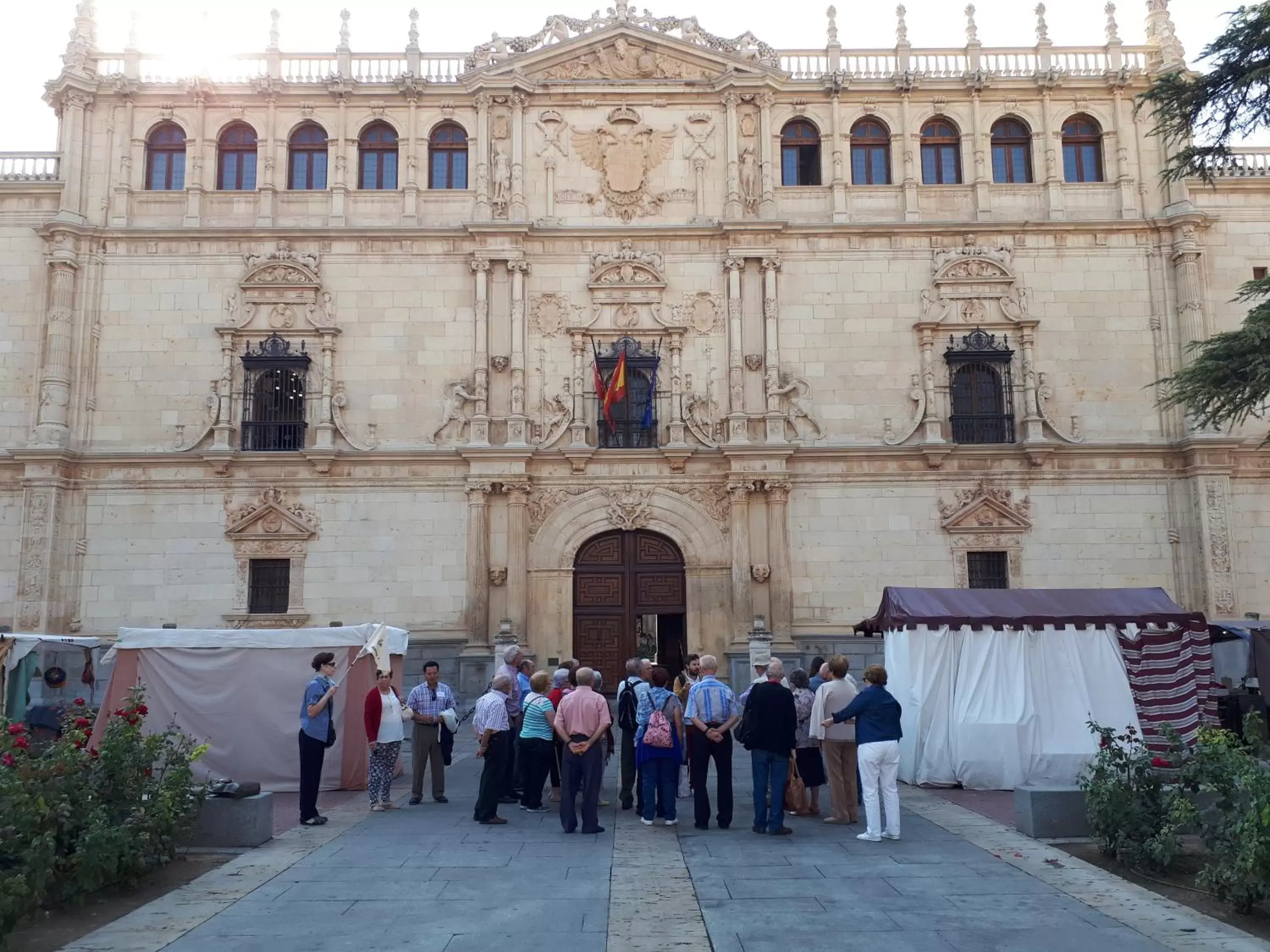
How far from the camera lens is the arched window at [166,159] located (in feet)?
87.9

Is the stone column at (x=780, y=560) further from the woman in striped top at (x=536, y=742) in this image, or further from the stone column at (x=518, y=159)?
the woman in striped top at (x=536, y=742)

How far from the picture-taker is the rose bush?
24.7ft

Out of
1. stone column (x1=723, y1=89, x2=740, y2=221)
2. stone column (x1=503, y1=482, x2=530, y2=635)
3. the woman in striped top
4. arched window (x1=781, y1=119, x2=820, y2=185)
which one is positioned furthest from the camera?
arched window (x1=781, y1=119, x2=820, y2=185)

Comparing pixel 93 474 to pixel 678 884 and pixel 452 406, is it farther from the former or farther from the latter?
pixel 678 884

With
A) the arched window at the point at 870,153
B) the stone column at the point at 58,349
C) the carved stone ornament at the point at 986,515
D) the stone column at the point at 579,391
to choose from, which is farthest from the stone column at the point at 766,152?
the stone column at the point at 58,349

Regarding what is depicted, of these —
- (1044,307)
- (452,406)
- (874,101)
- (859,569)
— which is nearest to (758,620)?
(859,569)

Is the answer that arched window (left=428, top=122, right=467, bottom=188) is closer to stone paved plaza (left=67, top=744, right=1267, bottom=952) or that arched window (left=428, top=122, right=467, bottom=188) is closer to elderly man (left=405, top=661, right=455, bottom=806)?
elderly man (left=405, top=661, right=455, bottom=806)

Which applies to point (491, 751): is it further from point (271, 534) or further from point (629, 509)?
point (271, 534)

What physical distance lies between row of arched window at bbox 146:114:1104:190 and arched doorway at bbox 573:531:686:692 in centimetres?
990

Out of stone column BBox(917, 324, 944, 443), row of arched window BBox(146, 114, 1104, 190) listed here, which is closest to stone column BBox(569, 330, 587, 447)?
row of arched window BBox(146, 114, 1104, 190)

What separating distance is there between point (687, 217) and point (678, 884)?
65.9 ft

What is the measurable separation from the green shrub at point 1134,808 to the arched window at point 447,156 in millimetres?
21538

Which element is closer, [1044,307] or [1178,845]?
[1178,845]

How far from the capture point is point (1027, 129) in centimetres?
2708
